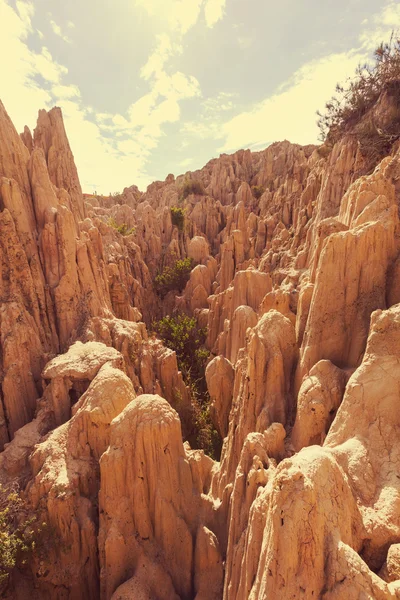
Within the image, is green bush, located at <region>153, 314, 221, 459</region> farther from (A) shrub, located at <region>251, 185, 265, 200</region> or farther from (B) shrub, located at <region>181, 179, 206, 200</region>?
(B) shrub, located at <region>181, 179, 206, 200</region>

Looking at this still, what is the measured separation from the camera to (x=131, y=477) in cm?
852

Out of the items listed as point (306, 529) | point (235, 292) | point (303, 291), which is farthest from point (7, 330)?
point (235, 292)

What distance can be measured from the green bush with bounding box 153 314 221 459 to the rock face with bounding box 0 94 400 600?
227 millimetres

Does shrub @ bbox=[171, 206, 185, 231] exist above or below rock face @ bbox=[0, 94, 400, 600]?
above

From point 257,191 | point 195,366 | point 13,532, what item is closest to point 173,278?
point 195,366

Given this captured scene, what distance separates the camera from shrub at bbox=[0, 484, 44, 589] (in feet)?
25.4

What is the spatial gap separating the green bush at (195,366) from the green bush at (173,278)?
3.97 meters

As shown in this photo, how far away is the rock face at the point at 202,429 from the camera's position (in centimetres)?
515

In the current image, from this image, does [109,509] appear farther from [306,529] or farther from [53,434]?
[306,529]

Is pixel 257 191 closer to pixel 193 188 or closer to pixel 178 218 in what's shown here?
pixel 193 188

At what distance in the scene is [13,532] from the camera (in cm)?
832

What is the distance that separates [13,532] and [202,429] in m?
8.21

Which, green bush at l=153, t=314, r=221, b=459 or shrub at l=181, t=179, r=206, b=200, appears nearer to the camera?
green bush at l=153, t=314, r=221, b=459

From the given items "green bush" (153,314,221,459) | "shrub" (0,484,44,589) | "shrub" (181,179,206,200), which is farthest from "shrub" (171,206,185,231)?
"shrub" (0,484,44,589)
